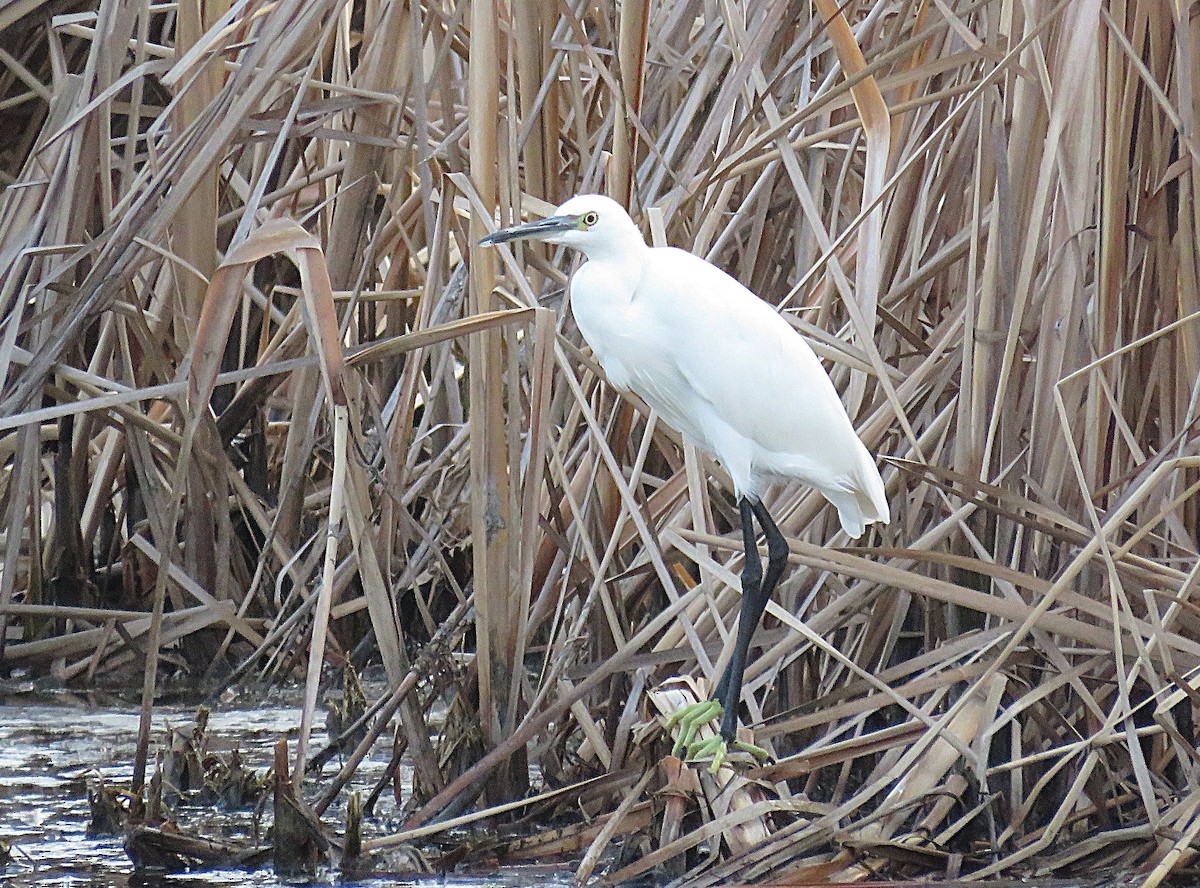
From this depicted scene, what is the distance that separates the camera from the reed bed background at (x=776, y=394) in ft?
8.84

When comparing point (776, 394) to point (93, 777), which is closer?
point (776, 394)

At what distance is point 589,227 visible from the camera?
2.79m

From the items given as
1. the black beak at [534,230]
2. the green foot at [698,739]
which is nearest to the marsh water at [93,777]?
the green foot at [698,739]

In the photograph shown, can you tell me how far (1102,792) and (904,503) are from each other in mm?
691

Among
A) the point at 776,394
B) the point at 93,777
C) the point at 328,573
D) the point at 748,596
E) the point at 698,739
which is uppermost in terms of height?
the point at 776,394

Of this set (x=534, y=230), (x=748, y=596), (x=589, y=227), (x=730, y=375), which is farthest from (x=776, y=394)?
(x=534, y=230)

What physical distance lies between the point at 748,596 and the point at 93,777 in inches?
53.2

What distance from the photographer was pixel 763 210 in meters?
3.34

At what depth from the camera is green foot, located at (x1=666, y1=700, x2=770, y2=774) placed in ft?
8.82

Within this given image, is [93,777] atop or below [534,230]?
below

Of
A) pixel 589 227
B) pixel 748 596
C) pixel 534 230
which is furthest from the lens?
pixel 748 596

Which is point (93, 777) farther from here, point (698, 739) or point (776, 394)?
point (776, 394)

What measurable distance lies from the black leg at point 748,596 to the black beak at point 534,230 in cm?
64

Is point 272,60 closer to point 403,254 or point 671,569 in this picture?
point 403,254
